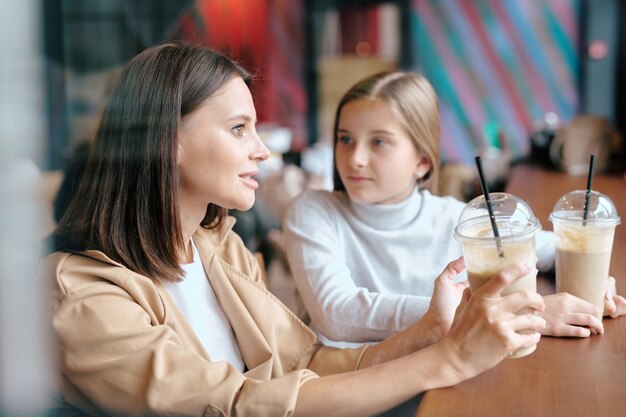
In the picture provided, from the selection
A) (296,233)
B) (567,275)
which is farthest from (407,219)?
(567,275)

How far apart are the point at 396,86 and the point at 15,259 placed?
963 millimetres

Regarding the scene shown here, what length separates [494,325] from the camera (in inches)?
36.8

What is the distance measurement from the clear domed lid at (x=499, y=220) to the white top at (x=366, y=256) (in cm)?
36

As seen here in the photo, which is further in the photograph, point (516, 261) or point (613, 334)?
point (613, 334)

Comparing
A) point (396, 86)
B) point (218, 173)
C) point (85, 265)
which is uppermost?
point (396, 86)

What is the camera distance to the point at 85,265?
1.02m

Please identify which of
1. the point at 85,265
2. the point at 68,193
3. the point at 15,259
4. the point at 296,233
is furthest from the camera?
the point at 296,233

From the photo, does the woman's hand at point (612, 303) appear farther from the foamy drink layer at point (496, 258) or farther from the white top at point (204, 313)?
the white top at point (204, 313)

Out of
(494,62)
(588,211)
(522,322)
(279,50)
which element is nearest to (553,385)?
(522,322)

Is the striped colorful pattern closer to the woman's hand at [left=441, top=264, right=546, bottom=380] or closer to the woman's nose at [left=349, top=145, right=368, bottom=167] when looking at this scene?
the woman's nose at [left=349, top=145, right=368, bottom=167]

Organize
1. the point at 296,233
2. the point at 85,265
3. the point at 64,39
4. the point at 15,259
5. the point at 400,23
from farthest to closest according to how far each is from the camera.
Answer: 1. the point at 400,23
2. the point at 296,233
3. the point at 64,39
4. the point at 85,265
5. the point at 15,259

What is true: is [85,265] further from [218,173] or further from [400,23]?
[400,23]

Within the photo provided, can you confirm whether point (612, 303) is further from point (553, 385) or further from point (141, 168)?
point (141, 168)

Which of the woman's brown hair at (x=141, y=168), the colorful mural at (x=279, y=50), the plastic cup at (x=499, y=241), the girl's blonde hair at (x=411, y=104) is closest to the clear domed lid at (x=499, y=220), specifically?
the plastic cup at (x=499, y=241)
